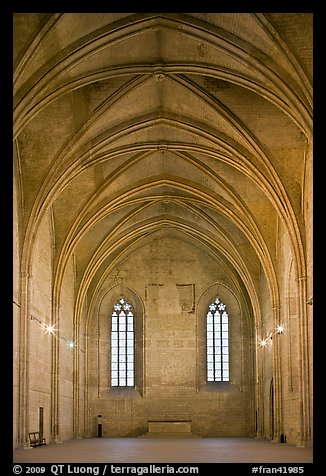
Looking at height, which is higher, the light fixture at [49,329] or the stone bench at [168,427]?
the light fixture at [49,329]

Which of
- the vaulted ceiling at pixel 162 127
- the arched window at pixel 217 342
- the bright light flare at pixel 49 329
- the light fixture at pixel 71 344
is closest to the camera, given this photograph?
the vaulted ceiling at pixel 162 127

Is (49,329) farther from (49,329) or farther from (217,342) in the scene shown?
(217,342)

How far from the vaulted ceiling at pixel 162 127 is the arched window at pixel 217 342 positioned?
157 inches

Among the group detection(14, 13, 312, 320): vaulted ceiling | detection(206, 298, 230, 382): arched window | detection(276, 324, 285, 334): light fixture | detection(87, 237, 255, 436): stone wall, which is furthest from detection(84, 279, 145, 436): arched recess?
detection(276, 324, 285, 334): light fixture

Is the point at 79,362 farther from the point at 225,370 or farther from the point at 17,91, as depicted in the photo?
the point at 17,91

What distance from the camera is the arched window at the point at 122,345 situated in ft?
136

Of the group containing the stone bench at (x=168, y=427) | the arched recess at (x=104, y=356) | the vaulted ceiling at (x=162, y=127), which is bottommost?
the stone bench at (x=168, y=427)

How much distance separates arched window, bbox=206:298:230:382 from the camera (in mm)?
41344

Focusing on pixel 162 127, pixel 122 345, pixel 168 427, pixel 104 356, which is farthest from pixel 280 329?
pixel 104 356

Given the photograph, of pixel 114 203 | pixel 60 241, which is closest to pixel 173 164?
pixel 114 203

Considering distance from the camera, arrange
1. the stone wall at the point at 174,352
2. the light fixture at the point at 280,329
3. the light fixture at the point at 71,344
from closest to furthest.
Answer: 1. the light fixture at the point at 280,329
2. the light fixture at the point at 71,344
3. the stone wall at the point at 174,352

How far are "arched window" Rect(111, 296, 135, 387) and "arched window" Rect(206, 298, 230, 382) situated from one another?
3.89 meters

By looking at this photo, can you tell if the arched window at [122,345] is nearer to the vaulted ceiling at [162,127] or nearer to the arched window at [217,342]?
the vaulted ceiling at [162,127]

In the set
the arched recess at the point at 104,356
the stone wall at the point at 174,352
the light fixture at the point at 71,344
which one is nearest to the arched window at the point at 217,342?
the stone wall at the point at 174,352
